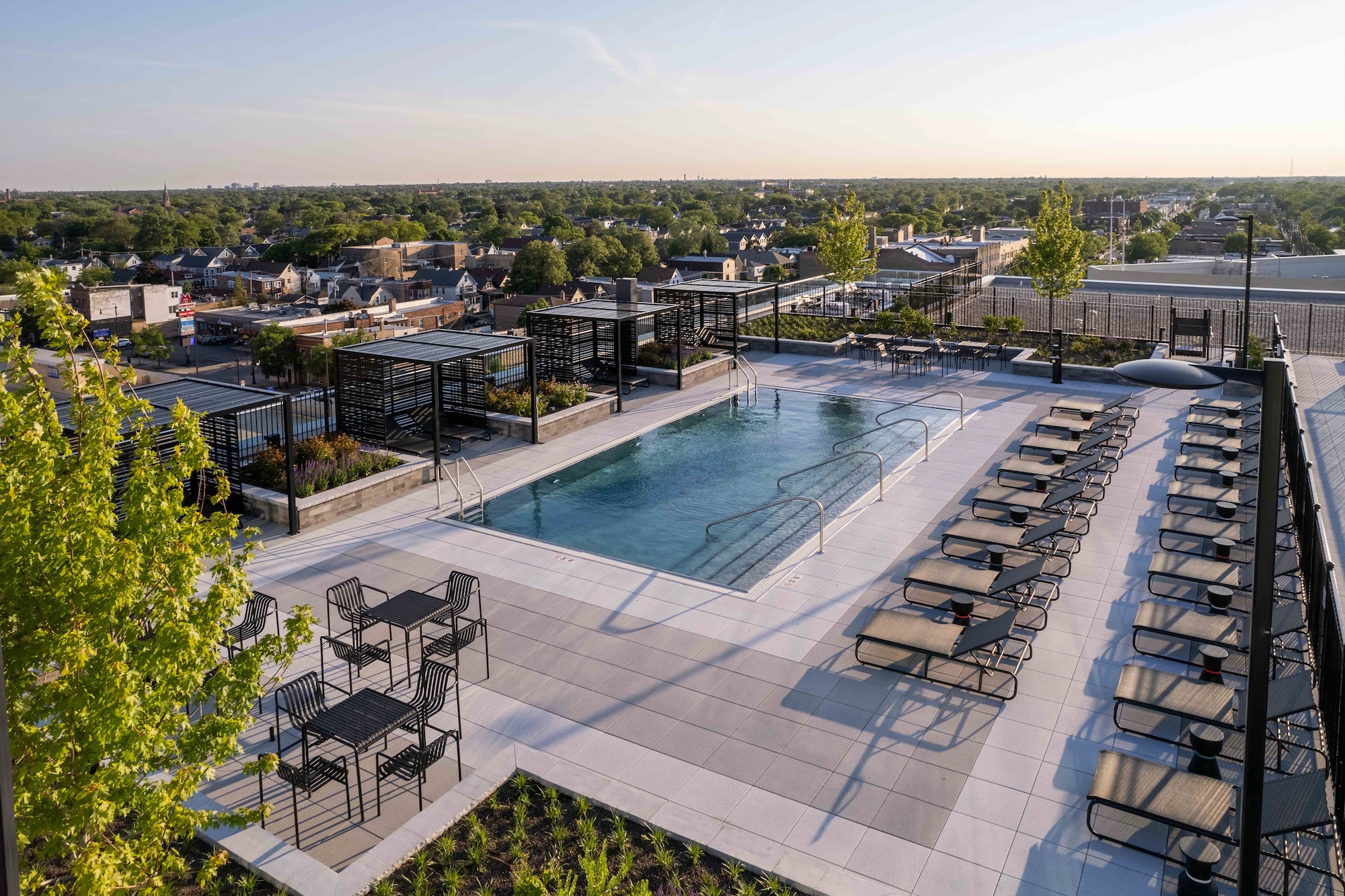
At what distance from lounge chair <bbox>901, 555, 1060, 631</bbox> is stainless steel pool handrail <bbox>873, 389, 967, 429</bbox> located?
7636 mm

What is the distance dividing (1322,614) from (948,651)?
3038 millimetres

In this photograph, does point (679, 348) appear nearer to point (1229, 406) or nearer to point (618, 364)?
point (618, 364)

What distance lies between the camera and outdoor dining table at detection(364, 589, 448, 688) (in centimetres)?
866

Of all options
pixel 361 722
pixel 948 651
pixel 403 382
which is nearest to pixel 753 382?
pixel 403 382

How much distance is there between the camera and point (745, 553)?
12.3 meters

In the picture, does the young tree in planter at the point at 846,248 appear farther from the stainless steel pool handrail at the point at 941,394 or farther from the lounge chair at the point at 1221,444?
the lounge chair at the point at 1221,444

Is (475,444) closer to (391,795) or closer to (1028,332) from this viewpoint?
(391,795)

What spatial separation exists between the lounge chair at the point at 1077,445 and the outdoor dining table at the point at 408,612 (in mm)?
9653

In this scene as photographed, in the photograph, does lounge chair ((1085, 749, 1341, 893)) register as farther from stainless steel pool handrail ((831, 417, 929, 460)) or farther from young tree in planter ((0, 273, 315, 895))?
stainless steel pool handrail ((831, 417, 929, 460))

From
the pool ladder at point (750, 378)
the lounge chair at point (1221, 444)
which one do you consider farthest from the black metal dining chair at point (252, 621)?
the lounge chair at point (1221, 444)

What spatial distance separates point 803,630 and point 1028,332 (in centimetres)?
1818

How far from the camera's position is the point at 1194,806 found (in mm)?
6320

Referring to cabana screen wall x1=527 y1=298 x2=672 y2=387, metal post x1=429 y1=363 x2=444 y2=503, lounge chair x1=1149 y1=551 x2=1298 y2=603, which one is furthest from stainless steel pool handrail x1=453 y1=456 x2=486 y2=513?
lounge chair x1=1149 y1=551 x2=1298 y2=603

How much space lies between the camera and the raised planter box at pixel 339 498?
1281 centimetres
